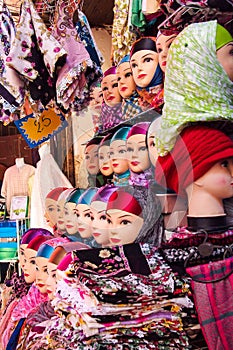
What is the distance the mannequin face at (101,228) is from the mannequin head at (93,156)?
1.05 feet

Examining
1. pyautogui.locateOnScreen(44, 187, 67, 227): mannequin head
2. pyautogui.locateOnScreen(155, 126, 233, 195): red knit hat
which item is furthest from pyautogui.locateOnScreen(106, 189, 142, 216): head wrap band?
pyautogui.locateOnScreen(44, 187, 67, 227): mannequin head

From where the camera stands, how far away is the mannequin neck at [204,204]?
3.89ft

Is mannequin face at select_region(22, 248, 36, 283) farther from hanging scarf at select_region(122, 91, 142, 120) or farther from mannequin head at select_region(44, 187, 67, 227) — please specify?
hanging scarf at select_region(122, 91, 142, 120)

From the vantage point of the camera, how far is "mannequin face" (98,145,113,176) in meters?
1.66

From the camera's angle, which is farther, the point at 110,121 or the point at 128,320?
the point at 110,121

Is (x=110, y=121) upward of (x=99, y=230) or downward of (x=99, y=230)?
Answer: upward

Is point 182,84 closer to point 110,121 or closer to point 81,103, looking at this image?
point 110,121

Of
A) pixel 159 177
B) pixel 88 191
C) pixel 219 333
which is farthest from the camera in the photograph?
pixel 88 191

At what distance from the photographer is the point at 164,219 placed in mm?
1357

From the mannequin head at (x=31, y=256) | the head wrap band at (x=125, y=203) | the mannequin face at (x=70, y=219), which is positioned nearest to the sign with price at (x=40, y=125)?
the mannequin head at (x=31, y=256)

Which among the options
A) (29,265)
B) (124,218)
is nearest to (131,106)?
(124,218)

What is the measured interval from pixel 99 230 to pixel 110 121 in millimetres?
557

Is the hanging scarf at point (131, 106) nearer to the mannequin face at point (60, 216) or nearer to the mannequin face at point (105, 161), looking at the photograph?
the mannequin face at point (105, 161)

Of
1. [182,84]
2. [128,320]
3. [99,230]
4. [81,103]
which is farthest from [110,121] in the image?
[128,320]
